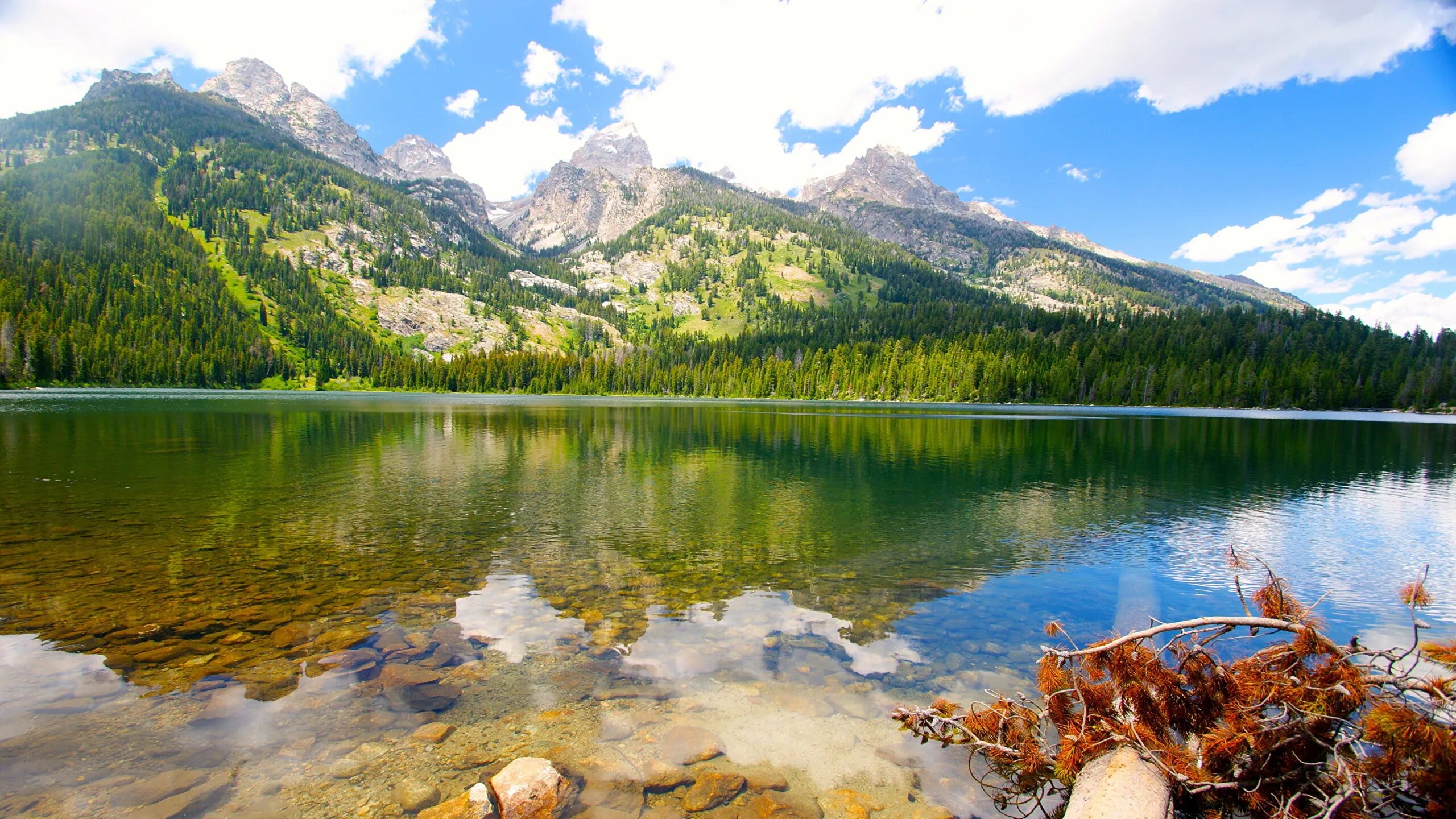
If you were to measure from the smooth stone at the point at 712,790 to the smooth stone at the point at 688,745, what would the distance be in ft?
1.34

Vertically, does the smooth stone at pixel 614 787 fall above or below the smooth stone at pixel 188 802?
below

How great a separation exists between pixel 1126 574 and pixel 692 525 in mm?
15786

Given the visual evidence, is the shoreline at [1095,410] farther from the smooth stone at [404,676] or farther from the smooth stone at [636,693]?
the smooth stone at [404,676]

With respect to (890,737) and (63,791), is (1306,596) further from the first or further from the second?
(63,791)

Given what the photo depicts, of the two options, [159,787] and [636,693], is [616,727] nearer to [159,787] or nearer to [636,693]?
[636,693]

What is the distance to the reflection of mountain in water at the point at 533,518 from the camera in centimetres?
1506

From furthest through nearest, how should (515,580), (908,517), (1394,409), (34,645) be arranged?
(1394,409)
(908,517)
(515,580)
(34,645)

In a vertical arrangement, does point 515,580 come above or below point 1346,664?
below

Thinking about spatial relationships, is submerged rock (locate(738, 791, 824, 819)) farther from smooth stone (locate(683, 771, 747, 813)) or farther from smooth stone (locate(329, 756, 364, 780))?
smooth stone (locate(329, 756, 364, 780))

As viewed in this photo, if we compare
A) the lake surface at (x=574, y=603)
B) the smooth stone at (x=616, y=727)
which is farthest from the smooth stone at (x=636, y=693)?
the smooth stone at (x=616, y=727)

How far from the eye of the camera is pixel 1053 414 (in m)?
Result: 122

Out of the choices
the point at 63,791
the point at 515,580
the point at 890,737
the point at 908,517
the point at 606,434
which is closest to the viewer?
the point at 63,791

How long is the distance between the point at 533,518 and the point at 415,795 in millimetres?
18099

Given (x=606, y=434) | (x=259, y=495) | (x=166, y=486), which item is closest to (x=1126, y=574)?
(x=259, y=495)
